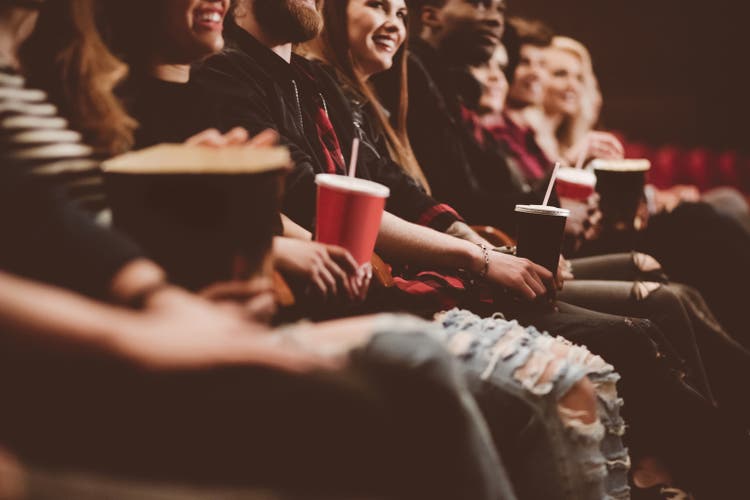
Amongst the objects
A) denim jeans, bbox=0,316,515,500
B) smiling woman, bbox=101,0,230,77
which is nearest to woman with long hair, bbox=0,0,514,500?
denim jeans, bbox=0,316,515,500

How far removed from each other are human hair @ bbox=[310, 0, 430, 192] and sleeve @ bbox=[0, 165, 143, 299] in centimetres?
131

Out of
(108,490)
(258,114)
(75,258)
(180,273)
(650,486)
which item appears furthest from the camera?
(650,486)

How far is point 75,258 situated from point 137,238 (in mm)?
149

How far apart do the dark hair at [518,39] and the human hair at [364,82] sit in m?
1.40

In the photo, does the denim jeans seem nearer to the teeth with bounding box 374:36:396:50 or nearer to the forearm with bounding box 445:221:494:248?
the forearm with bounding box 445:221:494:248

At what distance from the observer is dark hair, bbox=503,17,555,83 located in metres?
3.62

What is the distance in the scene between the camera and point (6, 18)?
3.68 ft

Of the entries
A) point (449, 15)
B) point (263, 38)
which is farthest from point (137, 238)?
point (449, 15)

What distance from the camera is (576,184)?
2555 millimetres

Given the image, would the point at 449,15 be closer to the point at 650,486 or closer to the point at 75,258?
the point at 650,486

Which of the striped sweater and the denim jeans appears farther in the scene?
the striped sweater

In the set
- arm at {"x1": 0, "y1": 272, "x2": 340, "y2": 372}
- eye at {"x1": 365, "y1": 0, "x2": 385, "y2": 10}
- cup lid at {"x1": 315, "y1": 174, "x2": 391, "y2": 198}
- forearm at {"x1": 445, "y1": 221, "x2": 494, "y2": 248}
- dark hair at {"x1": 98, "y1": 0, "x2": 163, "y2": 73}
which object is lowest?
forearm at {"x1": 445, "y1": 221, "x2": 494, "y2": 248}

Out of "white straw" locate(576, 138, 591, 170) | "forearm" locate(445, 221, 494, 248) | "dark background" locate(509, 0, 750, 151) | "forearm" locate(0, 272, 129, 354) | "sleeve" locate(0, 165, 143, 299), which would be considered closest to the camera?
"forearm" locate(0, 272, 129, 354)

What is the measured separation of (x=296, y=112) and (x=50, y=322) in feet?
3.43
